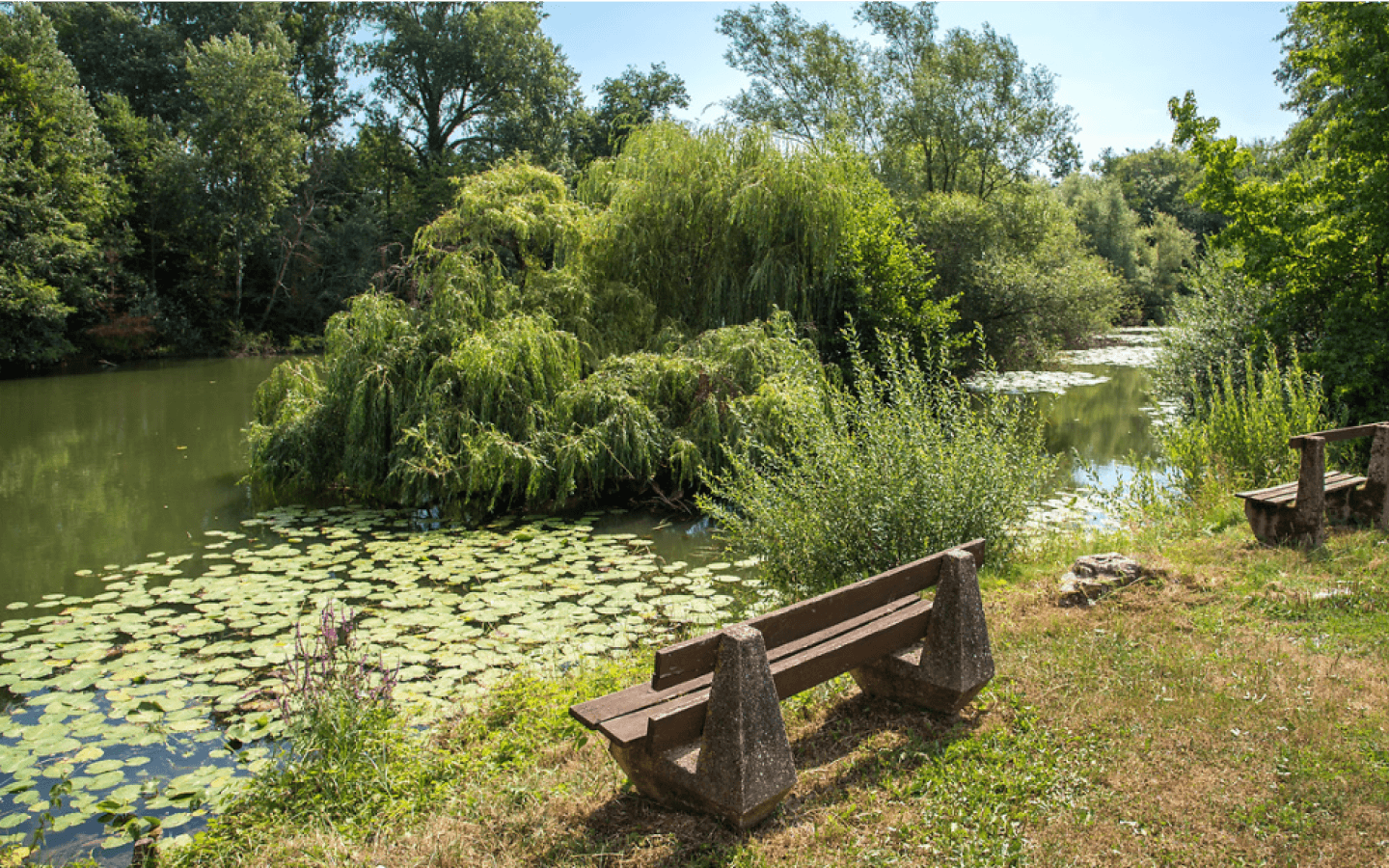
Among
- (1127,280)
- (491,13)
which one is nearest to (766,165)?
(491,13)

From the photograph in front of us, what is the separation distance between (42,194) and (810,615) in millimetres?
27780

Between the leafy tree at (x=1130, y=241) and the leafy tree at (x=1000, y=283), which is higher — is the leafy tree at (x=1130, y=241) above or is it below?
above

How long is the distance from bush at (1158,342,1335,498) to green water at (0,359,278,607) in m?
9.90

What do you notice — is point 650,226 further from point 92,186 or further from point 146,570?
point 92,186

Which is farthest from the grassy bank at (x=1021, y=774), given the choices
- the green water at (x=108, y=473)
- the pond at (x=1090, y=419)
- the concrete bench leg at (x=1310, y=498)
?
the green water at (x=108, y=473)

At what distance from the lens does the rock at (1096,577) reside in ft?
16.8

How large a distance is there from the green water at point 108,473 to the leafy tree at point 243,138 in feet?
32.8

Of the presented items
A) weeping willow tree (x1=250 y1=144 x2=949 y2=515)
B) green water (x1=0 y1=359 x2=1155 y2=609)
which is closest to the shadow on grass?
weeping willow tree (x1=250 y1=144 x2=949 y2=515)

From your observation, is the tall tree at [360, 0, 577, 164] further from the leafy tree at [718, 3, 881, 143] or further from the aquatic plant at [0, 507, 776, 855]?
the aquatic plant at [0, 507, 776, 855]

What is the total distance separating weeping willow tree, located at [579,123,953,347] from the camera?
39.9 ft

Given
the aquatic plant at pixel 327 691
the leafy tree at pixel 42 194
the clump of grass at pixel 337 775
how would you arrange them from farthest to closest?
the leafy tree at pixel 42 194 → the aquatic plant at pixel 327 691 → the clump of grass at pixel 337 775

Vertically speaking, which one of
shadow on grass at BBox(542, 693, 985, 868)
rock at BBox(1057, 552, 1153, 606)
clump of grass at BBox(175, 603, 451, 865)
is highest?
rock at BBox(1057, 552, 1153, 606)

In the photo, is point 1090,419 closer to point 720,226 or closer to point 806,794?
point 720,226

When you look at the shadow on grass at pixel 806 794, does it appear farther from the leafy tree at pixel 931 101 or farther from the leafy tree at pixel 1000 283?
the leafy tree at pixel 931 101
